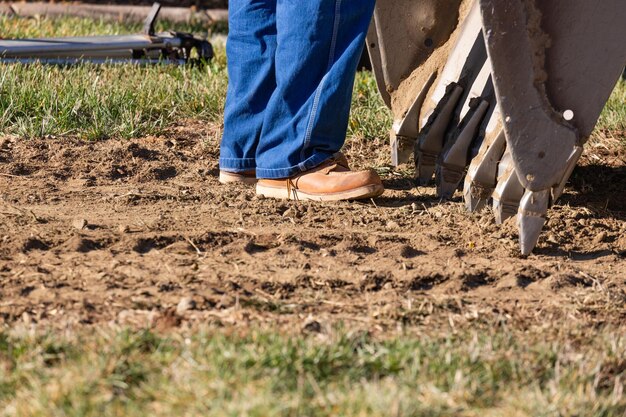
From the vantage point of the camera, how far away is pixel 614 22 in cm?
294

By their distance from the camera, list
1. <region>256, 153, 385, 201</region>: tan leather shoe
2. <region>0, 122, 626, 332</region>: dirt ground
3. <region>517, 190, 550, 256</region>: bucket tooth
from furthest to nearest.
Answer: <region>256, 153, 385, 201</region>: tan leather shoe, <region>517, 190, 550, 256</region>: bucket tooth, <region>0, 122, 626, 332</region>: dirt ground

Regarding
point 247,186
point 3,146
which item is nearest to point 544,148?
point 247,186

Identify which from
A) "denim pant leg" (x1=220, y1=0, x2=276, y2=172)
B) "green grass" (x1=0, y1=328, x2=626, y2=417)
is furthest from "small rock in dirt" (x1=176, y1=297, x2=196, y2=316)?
"denim pant leg" (x1=220, y1=0, x2=276, y2=172)

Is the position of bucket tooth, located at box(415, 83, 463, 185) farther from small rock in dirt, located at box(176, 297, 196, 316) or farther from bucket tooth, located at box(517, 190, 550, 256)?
small rock in dirt, located at box(176, 297, 196, 316)

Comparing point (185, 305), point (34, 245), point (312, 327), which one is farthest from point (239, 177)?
point (312, 327)

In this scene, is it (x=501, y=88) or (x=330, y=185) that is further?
(x=330, y=185)

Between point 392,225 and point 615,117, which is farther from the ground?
point 615,117

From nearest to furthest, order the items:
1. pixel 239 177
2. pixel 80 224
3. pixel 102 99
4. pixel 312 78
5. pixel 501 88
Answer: pixel 501 88
pixel 80 224
pixel 312 78
pixel 239 177
pixel 102 99

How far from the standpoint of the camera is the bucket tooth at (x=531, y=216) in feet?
10.0

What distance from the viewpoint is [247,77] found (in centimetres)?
389

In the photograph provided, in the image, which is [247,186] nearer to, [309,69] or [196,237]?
[309,69]

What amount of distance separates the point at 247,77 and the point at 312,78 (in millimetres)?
423

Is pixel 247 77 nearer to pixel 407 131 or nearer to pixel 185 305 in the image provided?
pixel 407 131

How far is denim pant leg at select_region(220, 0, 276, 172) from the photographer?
12.6 ft
